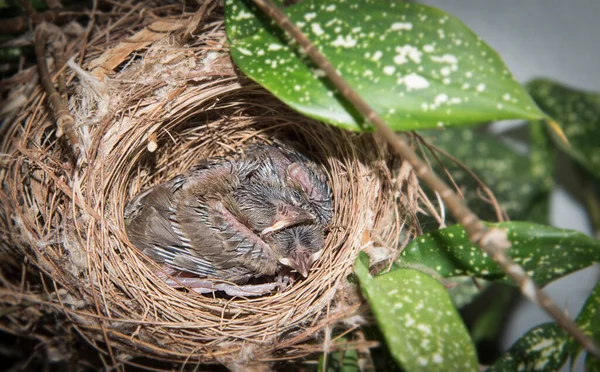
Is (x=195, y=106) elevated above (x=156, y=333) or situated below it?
above

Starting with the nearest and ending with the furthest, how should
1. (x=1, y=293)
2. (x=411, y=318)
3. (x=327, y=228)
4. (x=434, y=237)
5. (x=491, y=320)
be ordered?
(x=411, y=318), (x=434, y=237), (x=1, y=293), (x=327, y=228), (x=491, y=320)

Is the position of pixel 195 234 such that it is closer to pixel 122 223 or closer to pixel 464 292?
pixel 122 223

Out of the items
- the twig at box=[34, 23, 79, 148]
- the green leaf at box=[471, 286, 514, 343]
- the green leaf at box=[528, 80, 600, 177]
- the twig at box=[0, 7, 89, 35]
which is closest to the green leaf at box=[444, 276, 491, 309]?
the green leaf at box=[471, 286, 514, 343]

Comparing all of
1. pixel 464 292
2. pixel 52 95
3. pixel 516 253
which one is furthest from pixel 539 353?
pixel 52 95

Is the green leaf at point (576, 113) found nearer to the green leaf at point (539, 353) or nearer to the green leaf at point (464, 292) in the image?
the green leaf at point (464, 292)

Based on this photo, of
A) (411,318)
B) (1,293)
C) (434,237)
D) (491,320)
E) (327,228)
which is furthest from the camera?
(491,320)

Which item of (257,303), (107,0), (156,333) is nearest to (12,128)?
(107,0)

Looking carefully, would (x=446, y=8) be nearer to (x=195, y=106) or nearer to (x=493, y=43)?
(x=493, y=43)

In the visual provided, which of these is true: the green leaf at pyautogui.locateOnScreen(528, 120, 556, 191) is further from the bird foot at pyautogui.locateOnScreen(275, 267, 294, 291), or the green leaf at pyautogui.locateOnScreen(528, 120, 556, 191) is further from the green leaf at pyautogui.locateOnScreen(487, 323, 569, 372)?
the bird foot at pyautogui.locateOnScreen(275, 267, 294, 291)
